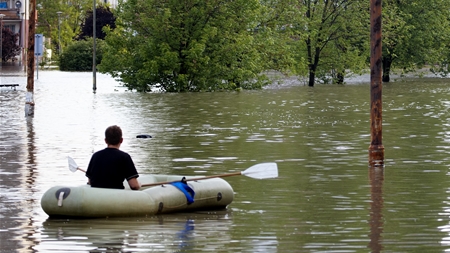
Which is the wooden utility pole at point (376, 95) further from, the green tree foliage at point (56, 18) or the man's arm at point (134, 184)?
the green tree foliage at point (56, 18)

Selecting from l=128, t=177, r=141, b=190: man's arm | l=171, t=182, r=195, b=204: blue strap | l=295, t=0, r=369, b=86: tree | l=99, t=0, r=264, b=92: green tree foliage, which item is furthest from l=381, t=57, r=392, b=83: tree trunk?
l=128, t=177, r=141, b=190: man's arm

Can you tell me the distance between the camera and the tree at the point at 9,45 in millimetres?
119500

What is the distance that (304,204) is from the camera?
13.8 metres

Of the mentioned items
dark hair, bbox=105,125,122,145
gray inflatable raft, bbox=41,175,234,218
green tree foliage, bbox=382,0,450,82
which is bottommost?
gray inflatable raft, bbox=41,175,234,218

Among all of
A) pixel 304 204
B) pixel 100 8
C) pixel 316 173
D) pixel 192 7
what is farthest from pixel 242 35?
pixel 100 8

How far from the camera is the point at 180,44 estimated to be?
5444 centimetres

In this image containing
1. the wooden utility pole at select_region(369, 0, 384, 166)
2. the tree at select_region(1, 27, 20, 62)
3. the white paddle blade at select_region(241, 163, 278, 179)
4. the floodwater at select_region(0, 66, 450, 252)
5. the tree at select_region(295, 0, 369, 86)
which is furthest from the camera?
the tree at select_region(1, 27, 20, 62)

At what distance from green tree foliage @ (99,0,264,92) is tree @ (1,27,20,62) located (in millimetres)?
65915

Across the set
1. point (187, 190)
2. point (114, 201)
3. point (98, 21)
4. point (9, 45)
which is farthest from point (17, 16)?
point (114, 201)

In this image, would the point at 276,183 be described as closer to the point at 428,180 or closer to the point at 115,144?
the point at 428,180

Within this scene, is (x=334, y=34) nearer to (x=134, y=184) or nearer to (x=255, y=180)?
(x=255, y=180)

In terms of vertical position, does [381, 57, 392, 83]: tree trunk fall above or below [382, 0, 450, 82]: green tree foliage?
below

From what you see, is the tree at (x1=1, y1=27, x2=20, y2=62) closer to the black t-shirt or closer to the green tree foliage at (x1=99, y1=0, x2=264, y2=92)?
the green tree foliage at (x1=99, y1=0, x2=264, y2=92)

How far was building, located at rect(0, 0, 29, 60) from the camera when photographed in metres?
132
